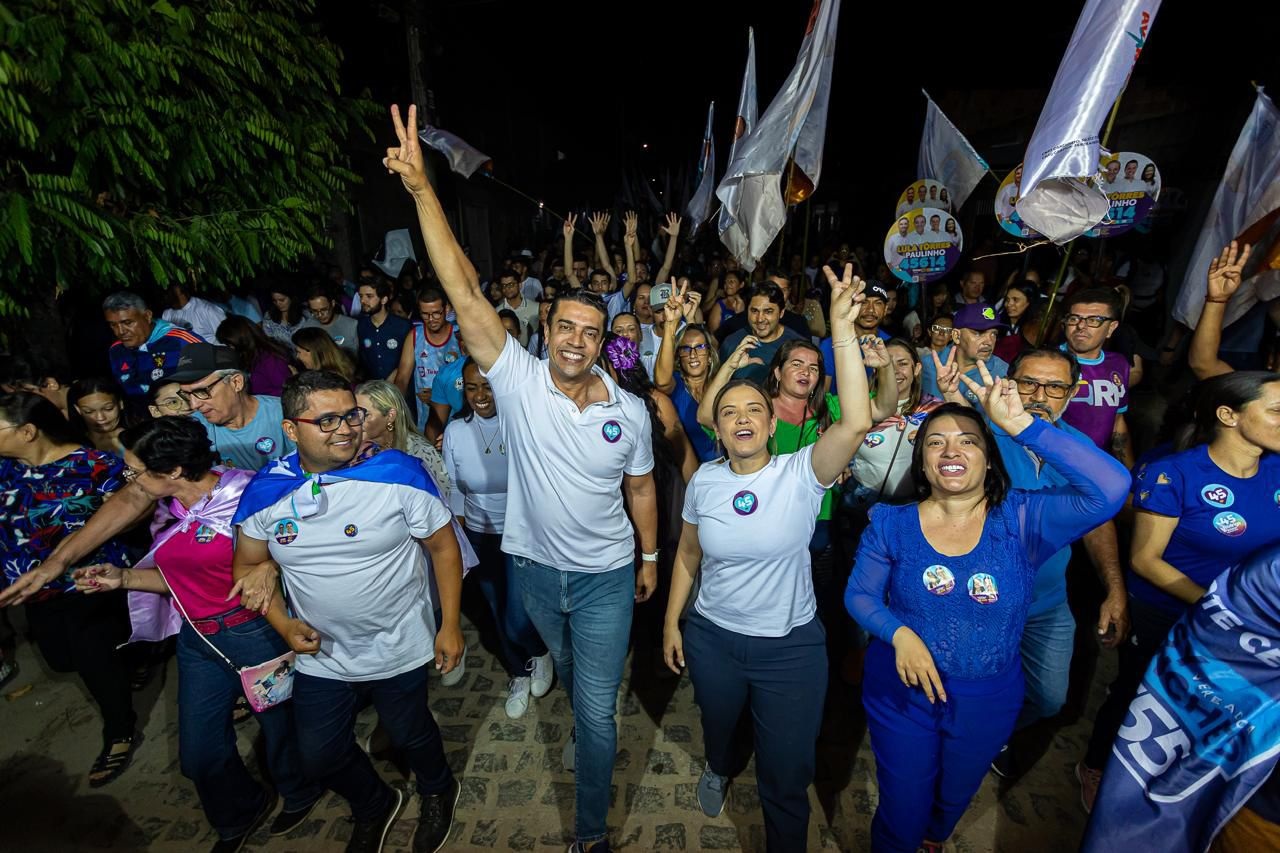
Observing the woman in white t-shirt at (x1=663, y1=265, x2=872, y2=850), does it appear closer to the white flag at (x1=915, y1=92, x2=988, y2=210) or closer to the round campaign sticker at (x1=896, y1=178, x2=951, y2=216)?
the round campaign sticker at (x1=896, y1=178, x2=951, y2=216)

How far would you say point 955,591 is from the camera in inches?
86.3

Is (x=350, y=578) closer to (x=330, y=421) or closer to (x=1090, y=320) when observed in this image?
(x=330, y=421)

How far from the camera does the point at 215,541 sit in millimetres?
2594

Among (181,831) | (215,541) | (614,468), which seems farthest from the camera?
(181,831)

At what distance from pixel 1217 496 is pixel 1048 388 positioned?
76cm

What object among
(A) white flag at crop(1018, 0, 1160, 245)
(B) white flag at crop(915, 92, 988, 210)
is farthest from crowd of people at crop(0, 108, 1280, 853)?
(B) white flag at crop(915, 92, 988, 210)

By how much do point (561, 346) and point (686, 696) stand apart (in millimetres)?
2533

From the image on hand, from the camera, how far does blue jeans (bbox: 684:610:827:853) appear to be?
2455mm

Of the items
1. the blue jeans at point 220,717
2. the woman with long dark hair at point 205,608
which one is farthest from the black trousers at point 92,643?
the blue jeans at point 220,717

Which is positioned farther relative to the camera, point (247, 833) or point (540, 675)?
point (540, 675)

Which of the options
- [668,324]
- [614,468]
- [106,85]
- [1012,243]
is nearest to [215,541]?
[614,468]

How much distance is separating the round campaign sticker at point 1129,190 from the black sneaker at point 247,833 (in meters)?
7.32

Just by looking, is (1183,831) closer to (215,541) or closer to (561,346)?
(561,346)

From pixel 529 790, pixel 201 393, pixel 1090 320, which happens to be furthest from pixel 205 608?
pixel 1090 320
